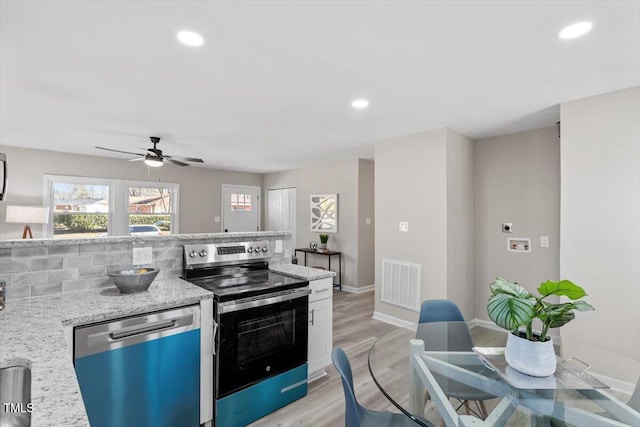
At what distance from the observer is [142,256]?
2.21 m

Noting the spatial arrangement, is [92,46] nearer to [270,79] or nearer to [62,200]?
[270,79]

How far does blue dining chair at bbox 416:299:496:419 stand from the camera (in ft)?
4.90

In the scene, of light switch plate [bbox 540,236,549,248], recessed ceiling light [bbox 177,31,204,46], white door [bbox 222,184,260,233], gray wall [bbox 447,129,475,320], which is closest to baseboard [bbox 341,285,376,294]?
gray wall [bbox 447,129,475,320]

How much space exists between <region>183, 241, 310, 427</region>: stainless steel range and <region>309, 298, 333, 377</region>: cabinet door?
0.50 ft

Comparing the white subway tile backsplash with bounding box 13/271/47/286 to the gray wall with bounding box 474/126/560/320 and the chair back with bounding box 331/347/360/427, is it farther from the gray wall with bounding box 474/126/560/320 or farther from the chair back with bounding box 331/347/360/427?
the gray wall with bounding box 474/126/560/320

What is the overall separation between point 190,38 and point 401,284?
337cm

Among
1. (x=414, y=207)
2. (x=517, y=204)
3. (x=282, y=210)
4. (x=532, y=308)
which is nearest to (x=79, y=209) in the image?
(x=282, y=210)

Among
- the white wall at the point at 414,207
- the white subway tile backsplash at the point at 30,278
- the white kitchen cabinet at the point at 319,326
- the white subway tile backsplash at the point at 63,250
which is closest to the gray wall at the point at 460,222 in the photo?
the white wall at the point at 414,207

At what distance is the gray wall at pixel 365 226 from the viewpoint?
5.69 metres

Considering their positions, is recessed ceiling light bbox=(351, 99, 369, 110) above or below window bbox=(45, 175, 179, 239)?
above

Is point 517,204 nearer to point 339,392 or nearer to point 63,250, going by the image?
point 339,392

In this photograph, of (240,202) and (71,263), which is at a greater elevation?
(240,202)

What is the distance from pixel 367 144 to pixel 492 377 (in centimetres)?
357

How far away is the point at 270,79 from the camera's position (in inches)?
95.6
